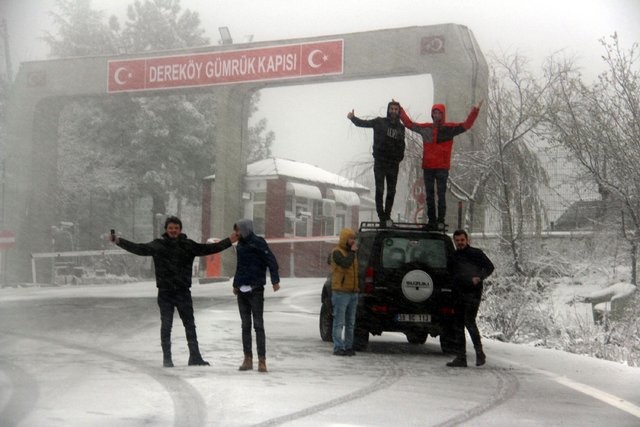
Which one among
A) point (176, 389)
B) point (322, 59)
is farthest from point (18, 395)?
point (322, 59)

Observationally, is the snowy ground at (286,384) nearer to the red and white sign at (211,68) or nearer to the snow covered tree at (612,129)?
the snow covered tree at (612,129)

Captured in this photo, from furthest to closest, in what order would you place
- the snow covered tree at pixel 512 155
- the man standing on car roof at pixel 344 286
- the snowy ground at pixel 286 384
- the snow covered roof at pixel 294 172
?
the snow covered roof at pixel 294 172 → the snow covered tree at pixel 512 155 → the man standing on car roof at pixel 344 286 → the snowy ground at pixel 286 384

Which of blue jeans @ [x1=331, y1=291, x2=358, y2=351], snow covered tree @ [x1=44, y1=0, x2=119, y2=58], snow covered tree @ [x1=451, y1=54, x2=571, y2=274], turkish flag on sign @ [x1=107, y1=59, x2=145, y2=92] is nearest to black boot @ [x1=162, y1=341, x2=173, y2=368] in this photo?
blue jeans @ [x1=331, y1=291, x2=358, y2=351]

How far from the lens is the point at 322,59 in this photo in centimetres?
2417

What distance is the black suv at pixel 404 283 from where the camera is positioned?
11.8m

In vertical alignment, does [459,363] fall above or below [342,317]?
below

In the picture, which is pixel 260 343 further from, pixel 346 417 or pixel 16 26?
pixel 16 26

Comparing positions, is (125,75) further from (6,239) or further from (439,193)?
(439,193)

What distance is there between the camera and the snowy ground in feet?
23.7

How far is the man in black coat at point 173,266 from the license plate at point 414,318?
2.65m

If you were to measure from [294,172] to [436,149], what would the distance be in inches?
665

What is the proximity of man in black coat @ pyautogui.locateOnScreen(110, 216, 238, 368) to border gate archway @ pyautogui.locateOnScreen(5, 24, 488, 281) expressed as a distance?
38.8 ft

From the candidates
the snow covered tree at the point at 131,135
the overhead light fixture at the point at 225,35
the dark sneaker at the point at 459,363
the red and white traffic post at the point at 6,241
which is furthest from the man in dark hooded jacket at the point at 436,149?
the red and white traffic post at the point at 6,241

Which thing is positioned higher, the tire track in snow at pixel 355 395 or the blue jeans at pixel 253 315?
the blue jeans at pixel 253 315
